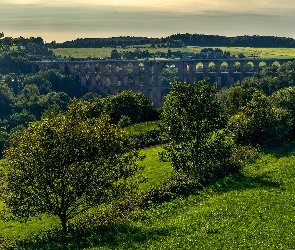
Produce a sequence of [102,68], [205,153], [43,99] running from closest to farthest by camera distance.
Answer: [205,153] < [43,99] < [102,68]

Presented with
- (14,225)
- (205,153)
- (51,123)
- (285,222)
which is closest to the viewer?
(285,222)

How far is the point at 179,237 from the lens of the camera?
20.8 m

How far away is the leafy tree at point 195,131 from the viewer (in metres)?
33.2

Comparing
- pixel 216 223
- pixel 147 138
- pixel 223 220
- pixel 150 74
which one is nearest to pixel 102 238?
pixel 216 223

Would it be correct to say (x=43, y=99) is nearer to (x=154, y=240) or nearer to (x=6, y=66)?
(x=6, y=66)

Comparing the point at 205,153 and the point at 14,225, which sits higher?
the point at 205,153

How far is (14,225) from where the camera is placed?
30891mm

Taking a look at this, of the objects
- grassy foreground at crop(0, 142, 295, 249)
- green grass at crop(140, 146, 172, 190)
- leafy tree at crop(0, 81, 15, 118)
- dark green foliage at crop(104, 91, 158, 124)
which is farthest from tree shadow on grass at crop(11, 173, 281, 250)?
leafy tree at crop(0, 81, 15, 118)

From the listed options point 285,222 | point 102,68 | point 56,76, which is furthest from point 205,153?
point 102,68

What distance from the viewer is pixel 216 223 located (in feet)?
73.6

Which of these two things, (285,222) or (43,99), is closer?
(285,222)

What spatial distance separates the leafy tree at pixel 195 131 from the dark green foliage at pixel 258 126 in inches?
333

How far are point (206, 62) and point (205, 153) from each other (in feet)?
426

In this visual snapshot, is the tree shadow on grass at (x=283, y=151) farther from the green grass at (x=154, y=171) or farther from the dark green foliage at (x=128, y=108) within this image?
the dark green foliage at (x=128, y=108)
